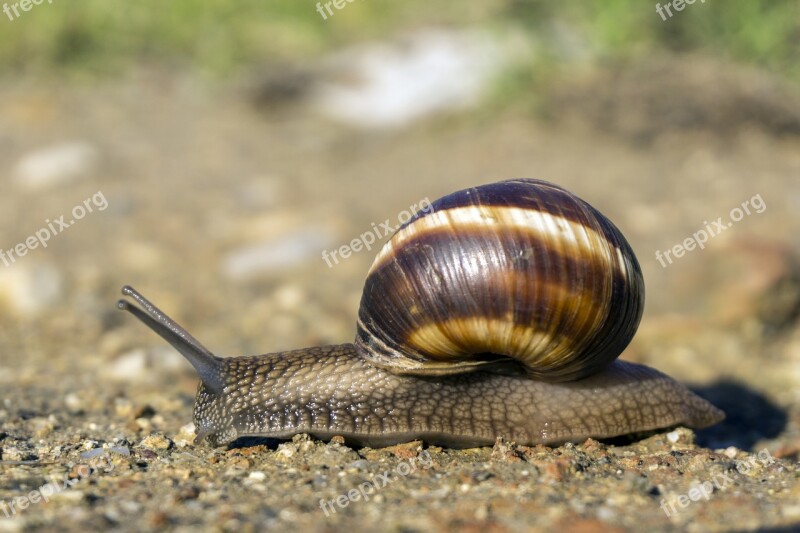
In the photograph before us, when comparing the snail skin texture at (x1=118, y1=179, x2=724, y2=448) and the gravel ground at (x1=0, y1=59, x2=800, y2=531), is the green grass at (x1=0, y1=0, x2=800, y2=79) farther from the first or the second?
the snail skin texture at (x1=118, y1=179, x2=724, y2=448)

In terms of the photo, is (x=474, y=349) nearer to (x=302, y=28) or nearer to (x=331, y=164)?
(x=331, y=164)

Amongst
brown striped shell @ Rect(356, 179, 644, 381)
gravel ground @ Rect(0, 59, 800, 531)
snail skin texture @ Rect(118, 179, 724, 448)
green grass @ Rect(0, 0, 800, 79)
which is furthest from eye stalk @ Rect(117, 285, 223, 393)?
green grass @ Rect(0, 0, 800, 79)

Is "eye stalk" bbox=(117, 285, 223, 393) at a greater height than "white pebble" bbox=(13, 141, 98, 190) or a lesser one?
lesser

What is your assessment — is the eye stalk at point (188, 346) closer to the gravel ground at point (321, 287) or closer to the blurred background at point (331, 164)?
the gravel ground at point (321, 287)

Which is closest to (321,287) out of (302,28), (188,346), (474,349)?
(188,346)

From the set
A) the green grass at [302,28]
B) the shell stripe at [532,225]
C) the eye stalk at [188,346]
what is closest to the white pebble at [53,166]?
the green grass at [302,28]

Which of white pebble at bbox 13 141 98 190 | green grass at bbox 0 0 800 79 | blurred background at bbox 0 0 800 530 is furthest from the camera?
green grass at bbox 0 0 800 79

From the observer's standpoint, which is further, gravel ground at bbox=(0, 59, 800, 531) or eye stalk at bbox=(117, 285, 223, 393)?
eye stalk at bbox=(117, 285, 223, 393)

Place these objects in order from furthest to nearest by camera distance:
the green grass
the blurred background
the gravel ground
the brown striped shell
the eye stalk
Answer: the green grass → the blurred background → the eye stalk → the brown striped shell → the gravel ground
